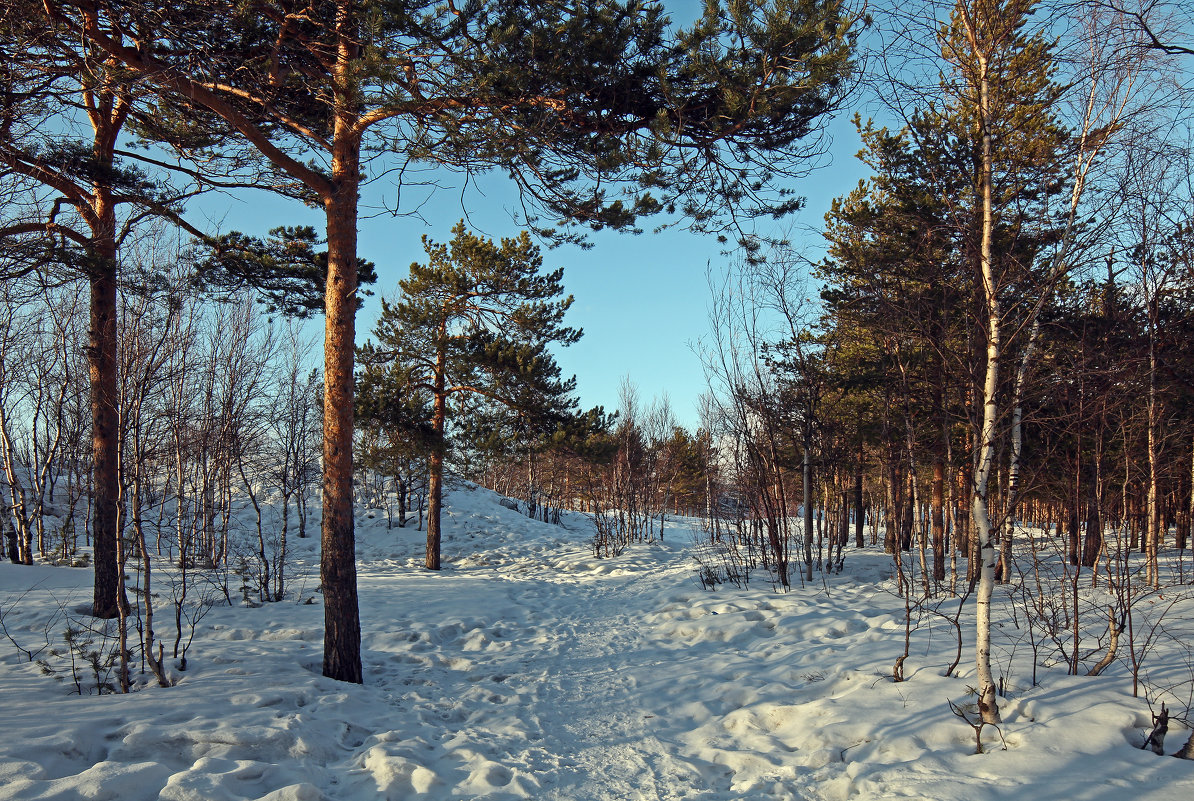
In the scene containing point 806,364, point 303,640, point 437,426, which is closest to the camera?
point 303,640

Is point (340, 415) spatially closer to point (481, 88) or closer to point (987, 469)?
point (481, 88)

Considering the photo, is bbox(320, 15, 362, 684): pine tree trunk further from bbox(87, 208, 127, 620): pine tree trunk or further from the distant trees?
bbox(87, 208, 127, 620): pine tree trunk

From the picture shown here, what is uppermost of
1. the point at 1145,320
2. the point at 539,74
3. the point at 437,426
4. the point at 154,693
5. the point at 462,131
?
the point at 539,74

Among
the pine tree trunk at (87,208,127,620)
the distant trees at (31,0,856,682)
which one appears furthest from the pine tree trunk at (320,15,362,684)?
the pine tree trunk at (87,208,127,620)

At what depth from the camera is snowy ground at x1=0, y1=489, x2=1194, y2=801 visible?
3.32 metres

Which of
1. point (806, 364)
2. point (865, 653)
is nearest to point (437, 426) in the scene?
point (806, 364)

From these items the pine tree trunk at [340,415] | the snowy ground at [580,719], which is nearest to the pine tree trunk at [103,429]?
the snowy ground at [580,719]

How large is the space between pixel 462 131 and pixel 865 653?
20.7 feet

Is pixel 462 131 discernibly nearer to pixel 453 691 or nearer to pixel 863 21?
pixel 863 21

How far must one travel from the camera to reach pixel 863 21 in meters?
4.41

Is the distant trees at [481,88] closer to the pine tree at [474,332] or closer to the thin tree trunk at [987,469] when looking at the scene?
Result: the thin tree trunk at [987,469]

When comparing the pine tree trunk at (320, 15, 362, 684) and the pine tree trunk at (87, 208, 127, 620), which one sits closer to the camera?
the pine tree trunk at (320, 15, 362, 684)

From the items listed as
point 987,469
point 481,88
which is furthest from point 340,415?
point 987,469

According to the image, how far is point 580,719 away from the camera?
492 cm
